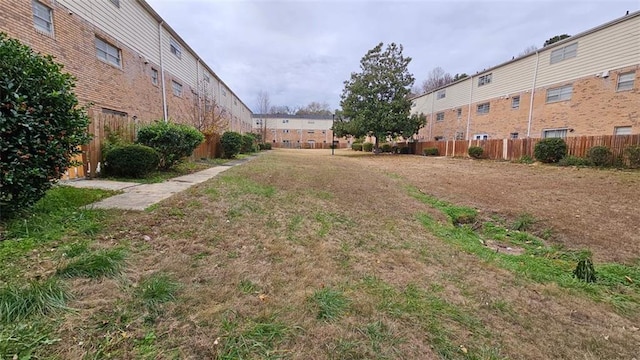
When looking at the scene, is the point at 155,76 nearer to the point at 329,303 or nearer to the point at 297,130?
the point at 329,303

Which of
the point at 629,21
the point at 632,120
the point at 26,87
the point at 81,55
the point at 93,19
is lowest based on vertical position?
the point at 26,87

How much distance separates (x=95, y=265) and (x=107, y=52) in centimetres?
1200

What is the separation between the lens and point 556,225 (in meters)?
5.33

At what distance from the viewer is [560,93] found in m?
17.0

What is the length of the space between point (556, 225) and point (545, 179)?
6294 millimetres

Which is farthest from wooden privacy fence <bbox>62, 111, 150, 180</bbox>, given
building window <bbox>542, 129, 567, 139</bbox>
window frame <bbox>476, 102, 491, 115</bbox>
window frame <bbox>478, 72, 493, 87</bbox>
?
window frame <bbox>478, 72, 493, 87</bbox>

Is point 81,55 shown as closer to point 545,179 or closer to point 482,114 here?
point 545,179

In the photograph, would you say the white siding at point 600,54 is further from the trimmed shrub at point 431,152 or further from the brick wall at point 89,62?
the brick wall at point 89,62

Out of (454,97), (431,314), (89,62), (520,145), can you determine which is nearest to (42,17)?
(89,62)

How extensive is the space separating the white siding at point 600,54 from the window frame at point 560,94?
0.41 metres

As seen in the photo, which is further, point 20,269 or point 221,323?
point 20,269

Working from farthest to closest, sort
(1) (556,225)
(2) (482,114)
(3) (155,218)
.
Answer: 1. (2) (482,114)
2. (1) (556,225)
3. (3) (155,218)

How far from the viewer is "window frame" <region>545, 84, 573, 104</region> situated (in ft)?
54.1

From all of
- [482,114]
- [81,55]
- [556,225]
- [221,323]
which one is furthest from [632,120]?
[81,55]
